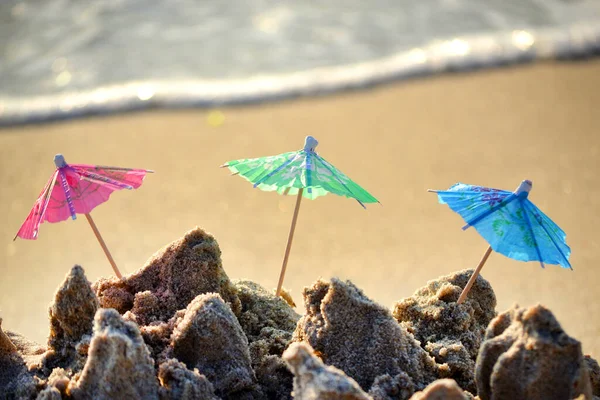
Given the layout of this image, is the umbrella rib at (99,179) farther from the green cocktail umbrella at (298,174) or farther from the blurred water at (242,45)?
the blurred water at (242,45)

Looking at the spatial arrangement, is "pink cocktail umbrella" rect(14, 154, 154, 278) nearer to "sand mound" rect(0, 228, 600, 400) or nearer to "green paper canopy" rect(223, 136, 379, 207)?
"sand mound" rect(0, 228, 600, 400)

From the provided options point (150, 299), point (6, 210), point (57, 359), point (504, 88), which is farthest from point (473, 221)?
point (504, 88)

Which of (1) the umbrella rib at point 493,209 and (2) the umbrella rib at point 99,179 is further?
(2) the umbrella rib at point 99,179

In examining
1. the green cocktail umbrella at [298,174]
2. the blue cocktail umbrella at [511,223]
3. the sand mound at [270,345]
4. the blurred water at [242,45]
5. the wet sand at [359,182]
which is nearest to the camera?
the sand mound at [270,345]

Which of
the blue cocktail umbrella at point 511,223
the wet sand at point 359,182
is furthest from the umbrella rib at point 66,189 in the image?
the wet sand at point 359,182

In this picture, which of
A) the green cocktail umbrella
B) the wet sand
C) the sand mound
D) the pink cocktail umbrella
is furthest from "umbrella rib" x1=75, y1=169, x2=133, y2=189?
the wet sand

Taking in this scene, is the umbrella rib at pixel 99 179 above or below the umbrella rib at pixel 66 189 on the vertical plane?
above

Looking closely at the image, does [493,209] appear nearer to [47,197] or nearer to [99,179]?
[99,179]
